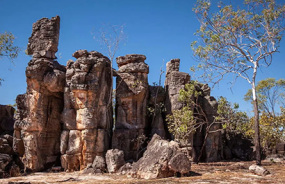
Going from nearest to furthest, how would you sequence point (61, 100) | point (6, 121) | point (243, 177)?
Answer: point (243, 177) → point (61, 100) → point (6, 121)

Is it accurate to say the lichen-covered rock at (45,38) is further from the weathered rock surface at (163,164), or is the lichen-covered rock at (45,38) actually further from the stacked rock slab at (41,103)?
the weathered rock surface at (163,164)

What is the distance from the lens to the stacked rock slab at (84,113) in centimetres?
1866

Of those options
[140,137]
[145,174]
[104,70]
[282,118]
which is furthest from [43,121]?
[282,118]

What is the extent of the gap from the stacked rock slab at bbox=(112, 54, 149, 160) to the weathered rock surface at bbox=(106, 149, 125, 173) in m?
3.08

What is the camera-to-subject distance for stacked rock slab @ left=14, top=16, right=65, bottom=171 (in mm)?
19156

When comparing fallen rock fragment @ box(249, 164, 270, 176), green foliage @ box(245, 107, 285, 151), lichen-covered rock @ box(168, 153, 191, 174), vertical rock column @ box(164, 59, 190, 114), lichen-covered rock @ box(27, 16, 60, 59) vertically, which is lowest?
fallen rock fragment @ box(249, 164, 270, 176)

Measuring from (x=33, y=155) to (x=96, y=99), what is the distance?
578 cm

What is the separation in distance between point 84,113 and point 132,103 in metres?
3.90

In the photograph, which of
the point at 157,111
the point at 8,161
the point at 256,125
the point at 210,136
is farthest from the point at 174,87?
the point at 8,161

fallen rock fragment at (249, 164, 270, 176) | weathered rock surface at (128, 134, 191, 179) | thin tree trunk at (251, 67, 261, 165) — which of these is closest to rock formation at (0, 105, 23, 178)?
weathered rock surface at (128, 134, 191, 179)

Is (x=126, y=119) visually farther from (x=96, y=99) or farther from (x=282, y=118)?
(x=282, y=118)

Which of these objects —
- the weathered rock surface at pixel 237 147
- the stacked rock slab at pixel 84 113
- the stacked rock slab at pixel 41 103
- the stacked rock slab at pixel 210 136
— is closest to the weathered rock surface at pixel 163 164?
the stacked rock slab at pixel 84 113

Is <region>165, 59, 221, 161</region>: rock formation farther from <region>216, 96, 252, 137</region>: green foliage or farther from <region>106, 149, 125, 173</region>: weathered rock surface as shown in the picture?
<region>106, 149, 125, 173</region>: weathered rock surface

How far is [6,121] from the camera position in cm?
2389
